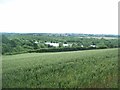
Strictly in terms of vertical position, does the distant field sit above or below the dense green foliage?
below

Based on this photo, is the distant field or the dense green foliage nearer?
the distant field

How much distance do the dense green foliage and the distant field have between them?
83 mm

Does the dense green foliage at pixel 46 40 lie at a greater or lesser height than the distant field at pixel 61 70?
greater

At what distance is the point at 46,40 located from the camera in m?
3.39

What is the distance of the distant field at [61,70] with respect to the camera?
290 cm

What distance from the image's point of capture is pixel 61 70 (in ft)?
10.2

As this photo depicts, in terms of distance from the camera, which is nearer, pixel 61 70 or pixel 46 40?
pixel 61 70

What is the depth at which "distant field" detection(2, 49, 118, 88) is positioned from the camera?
114 inches

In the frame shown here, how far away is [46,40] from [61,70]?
0.55 metres

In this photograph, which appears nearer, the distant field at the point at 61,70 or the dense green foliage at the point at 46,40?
the distant field at the point at 61,70

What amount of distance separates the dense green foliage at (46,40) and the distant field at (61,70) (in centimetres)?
8

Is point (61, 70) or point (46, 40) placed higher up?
point (46, 40)

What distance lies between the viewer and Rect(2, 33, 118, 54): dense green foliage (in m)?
3.23
